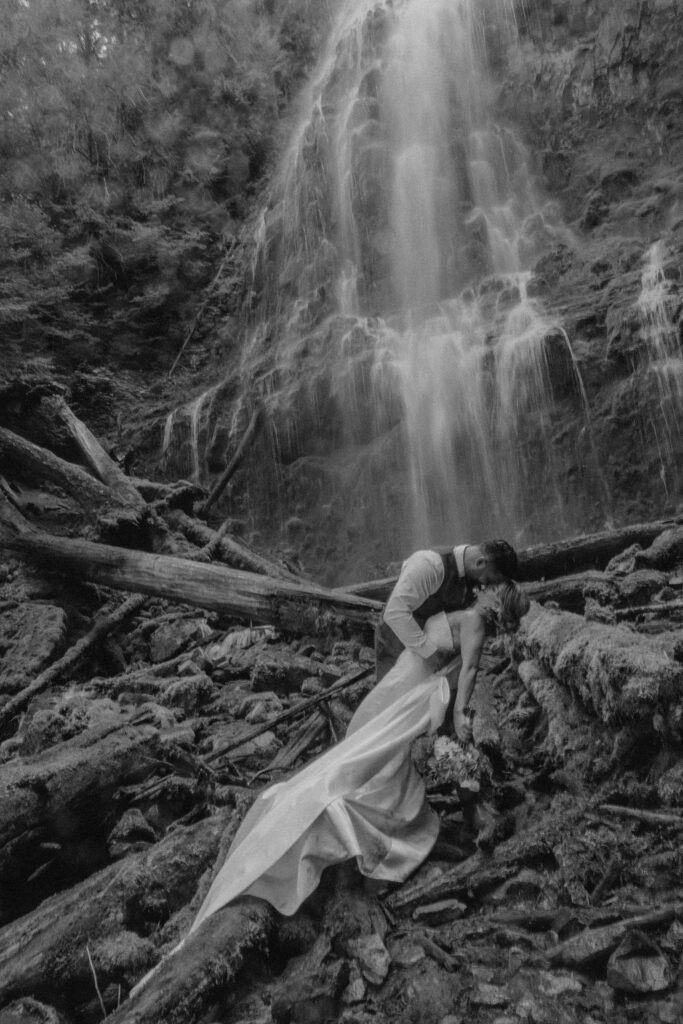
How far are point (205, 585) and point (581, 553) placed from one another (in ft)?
11.7

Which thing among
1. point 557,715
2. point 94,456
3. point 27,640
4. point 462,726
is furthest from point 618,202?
point 27,640

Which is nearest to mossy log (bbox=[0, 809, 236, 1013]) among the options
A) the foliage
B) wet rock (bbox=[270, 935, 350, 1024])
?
wet rock (bbox=[270, 935, 350, 1024])

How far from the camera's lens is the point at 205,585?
552 cm

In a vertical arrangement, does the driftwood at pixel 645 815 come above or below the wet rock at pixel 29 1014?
below

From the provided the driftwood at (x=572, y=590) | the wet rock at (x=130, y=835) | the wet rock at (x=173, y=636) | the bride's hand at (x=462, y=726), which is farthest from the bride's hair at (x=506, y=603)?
the wet rock at (x=173, y=636)

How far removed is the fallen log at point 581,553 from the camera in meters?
5.53

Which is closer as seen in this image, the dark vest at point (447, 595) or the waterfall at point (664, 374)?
the dark vest at point (447, 595)

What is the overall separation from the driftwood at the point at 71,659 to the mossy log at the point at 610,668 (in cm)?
404

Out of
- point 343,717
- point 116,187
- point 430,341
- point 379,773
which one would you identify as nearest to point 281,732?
point 343,717

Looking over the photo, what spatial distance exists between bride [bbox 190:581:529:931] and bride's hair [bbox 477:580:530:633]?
0.69 feet

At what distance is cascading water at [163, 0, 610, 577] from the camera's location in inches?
369

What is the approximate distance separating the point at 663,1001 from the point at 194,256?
700 inches

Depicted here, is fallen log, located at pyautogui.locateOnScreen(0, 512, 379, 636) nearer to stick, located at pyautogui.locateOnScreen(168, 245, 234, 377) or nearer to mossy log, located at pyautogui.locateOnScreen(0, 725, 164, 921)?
mossy log, located at pyautogui.locateOnScreen(0, 725, 164, 921)

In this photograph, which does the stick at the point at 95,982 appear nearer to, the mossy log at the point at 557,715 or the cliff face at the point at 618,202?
the mossy log at the point at 557,715
